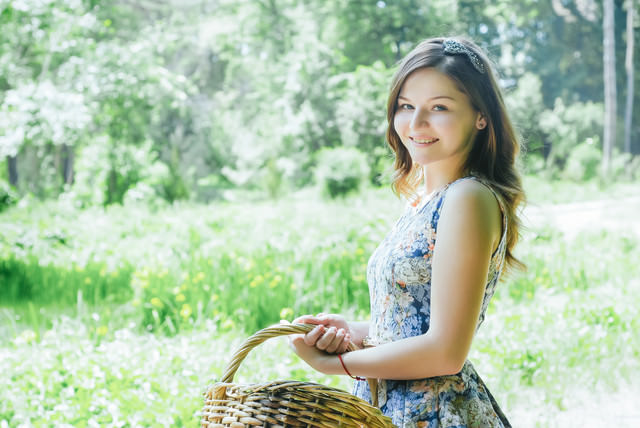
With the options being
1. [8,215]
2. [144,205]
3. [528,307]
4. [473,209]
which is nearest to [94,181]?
[144,205]

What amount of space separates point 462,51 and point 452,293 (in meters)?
0.43

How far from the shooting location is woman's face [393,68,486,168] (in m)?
1.06

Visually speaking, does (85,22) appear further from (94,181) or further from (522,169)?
(522,169)

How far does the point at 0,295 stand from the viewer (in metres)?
3.28

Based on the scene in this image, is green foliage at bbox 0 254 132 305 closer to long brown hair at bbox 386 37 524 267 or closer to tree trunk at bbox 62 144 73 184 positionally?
long brown hair at bbox 386 37 524 267

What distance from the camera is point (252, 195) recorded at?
1032 centimetres

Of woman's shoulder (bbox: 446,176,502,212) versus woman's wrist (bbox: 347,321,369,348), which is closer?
woman's shoulder (bbox: 446,176,502,212)

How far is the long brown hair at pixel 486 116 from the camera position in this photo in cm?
107

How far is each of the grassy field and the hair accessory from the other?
20.4 inches

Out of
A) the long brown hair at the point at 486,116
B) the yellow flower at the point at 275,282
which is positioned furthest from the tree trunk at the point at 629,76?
the long brown hair at the point at 486,116

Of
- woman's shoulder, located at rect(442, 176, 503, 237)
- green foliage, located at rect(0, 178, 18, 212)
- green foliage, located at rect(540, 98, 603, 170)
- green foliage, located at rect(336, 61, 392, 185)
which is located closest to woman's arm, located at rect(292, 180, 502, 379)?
woman's shoulder, located at rect(442, 176, 503, 237)

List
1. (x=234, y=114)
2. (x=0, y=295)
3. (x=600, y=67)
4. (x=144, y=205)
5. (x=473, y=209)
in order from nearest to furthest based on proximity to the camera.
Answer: (x=473, y=209), (x=0, y=295), (x=144, y=205), (x=600, y=67), (x=234, y=114)

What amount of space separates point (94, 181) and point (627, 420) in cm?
787

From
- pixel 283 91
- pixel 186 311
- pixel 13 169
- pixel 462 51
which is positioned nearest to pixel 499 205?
pixel 462 51
